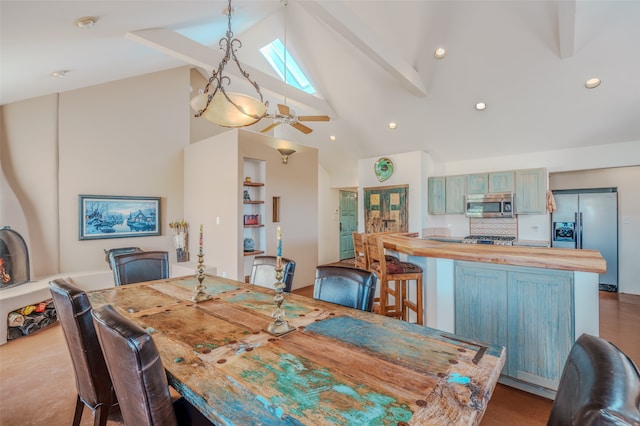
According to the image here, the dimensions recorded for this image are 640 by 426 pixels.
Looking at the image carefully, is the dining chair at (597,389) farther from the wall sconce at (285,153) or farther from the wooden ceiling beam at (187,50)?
the wall sconce at (285,153)

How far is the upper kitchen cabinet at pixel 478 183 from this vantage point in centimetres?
516

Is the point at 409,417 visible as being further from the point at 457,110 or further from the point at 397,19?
the point at 457,110

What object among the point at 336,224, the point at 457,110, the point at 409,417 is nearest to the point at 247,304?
the point at 409,417

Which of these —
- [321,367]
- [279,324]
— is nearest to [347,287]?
[279,324]

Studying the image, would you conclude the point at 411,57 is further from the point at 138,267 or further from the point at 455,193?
the point at 138,267

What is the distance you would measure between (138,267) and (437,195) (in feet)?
16.6

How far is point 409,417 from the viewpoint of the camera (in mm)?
783

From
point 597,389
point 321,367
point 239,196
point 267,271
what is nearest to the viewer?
point 597,389

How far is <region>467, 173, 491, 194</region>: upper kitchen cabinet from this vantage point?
5.16 metres

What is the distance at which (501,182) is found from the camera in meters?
4.99

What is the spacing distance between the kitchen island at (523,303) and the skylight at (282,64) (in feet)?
15.5

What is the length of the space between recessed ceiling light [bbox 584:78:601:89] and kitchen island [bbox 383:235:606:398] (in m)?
2.63

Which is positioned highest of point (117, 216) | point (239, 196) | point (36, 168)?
point (36, 168)

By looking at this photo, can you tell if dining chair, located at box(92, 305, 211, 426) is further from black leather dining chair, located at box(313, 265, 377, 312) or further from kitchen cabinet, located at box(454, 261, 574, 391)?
kitchen cabinet, located at box(454, 261, 574, 391)
